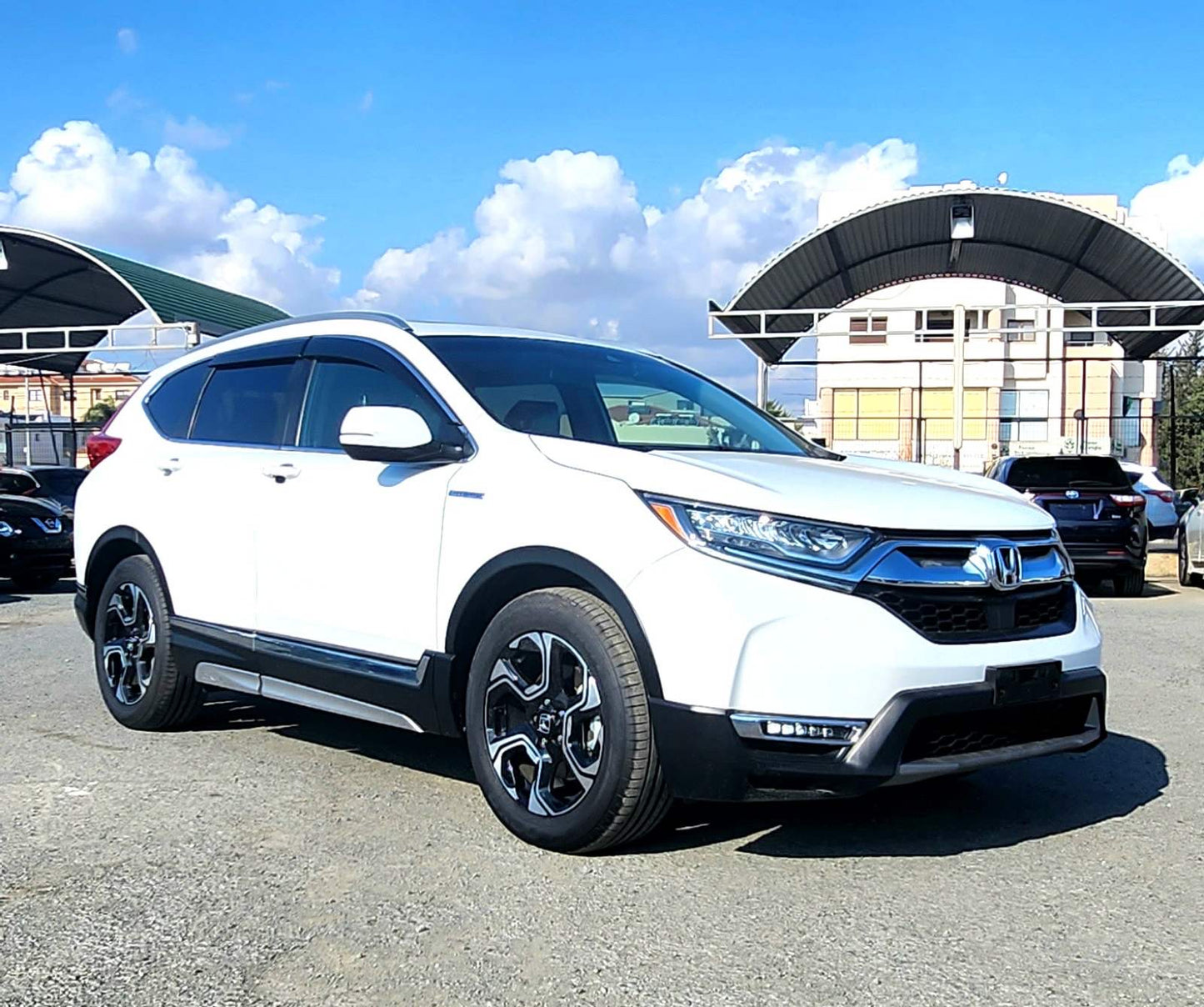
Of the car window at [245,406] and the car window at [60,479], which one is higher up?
the car window at [245,406]

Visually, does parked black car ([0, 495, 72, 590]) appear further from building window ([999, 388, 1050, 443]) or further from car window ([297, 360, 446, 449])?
building window ([999, 388, 1050, 443])

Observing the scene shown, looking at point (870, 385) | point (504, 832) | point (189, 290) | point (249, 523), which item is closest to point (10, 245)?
point (189, 290)

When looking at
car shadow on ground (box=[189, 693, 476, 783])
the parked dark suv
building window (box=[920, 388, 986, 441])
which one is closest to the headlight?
car shadow on ground (box=[189, 693, 476, 783])

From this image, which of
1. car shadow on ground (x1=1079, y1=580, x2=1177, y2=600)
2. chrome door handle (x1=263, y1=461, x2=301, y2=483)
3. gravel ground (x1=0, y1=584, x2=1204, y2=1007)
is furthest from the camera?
car shadow on ground (x1=1079, y1=580, x2=1177, y2=600)

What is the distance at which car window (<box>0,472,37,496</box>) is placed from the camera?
16359mm

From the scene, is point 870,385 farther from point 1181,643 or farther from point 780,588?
point 780,588

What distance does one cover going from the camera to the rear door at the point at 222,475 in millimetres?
5430

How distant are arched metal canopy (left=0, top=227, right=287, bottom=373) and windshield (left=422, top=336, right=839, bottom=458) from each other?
1829cm

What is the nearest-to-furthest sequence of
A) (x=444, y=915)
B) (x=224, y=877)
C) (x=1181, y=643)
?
(x=444, y=915) < (x=224, y=877) < (x=1181, y=643)

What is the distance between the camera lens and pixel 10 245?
23.7 m

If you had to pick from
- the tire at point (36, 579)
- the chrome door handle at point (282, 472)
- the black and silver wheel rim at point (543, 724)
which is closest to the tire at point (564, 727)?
the black and silver wheel rim at point (543, 724)

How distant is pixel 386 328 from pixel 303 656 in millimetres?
1349

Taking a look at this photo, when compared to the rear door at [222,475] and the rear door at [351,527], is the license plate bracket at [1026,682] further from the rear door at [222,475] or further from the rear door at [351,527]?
the rear door at [222,475]

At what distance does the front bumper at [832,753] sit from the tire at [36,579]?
11.4m
